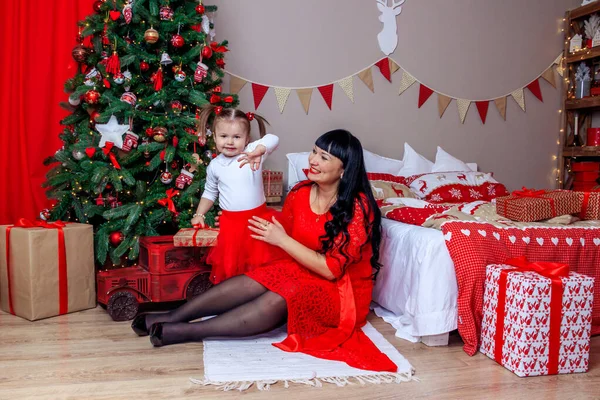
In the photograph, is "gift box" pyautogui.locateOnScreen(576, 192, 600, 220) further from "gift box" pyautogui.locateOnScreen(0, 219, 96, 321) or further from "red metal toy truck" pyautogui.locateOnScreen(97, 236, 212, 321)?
"gift box" pyautogui.locateOnScreen(0, 219, 96, 321)

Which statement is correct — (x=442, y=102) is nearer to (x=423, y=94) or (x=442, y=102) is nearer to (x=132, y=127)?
(x=423, y=94)

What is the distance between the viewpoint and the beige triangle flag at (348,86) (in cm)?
398

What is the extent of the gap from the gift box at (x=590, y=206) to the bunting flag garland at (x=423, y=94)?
5.98ft

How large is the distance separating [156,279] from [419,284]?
1300 mm

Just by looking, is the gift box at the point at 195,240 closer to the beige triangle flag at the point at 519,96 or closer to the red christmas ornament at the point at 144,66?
the red christmas ornament at the point at 144,66

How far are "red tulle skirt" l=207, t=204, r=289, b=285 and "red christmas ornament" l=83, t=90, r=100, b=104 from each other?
991 mm

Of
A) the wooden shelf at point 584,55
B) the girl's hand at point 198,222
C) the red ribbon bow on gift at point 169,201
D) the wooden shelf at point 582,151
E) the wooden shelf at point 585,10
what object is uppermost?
the wooden shelf at point 585,10

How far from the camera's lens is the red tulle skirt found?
2.29m

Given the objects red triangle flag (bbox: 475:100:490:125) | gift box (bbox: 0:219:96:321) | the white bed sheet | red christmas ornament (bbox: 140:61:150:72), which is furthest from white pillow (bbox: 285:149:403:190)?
gift box (bbox: 0:219:96:321)

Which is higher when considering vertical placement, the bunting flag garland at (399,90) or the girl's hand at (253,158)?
the bunting flag garland at (399,90)

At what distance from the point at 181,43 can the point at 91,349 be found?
1.65 metres

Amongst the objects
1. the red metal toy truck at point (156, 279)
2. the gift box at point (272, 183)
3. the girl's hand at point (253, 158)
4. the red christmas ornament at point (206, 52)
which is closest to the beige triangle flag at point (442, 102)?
the gift box at point (272, 183)

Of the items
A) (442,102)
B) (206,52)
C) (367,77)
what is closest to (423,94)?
(442,102)

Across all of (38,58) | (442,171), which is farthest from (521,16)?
(38,58)
